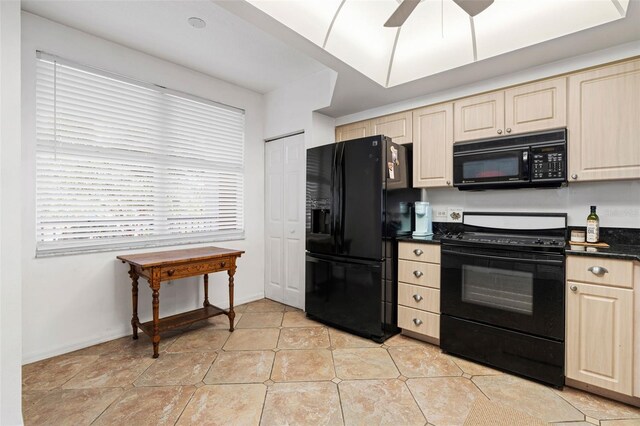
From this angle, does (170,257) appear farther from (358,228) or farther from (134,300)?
(358,228)

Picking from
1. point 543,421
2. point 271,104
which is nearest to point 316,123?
point 271,104

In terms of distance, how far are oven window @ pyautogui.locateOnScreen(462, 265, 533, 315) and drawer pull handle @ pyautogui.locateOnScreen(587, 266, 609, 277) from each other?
0.33 m

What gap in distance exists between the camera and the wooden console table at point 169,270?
7.95 ft

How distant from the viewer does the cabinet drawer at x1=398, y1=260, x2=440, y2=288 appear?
258cm

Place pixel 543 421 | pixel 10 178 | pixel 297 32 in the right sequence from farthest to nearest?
pixel 297 32 < pixel 543 421 < pixel 10 178

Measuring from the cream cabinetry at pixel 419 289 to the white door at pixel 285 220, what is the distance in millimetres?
1234

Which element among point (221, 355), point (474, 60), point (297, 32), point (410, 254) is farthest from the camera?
point (410, 254)

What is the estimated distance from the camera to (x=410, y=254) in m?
2.72

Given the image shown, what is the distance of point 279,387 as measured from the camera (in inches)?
79.9

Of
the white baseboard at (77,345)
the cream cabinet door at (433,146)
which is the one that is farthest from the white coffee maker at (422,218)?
the white baseboard at (77,345)

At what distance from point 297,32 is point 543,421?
2791 mm

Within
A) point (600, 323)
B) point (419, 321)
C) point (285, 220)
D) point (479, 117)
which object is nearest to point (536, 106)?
point (479, 117)

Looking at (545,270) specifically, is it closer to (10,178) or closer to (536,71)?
(536,71)

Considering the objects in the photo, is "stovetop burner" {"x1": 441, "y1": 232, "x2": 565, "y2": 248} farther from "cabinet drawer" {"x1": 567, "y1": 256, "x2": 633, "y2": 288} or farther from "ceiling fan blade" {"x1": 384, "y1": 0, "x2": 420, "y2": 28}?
"ceiling fan blade" {"x1": 384, "y1": 0, "x2": 420, "y2": 28}
